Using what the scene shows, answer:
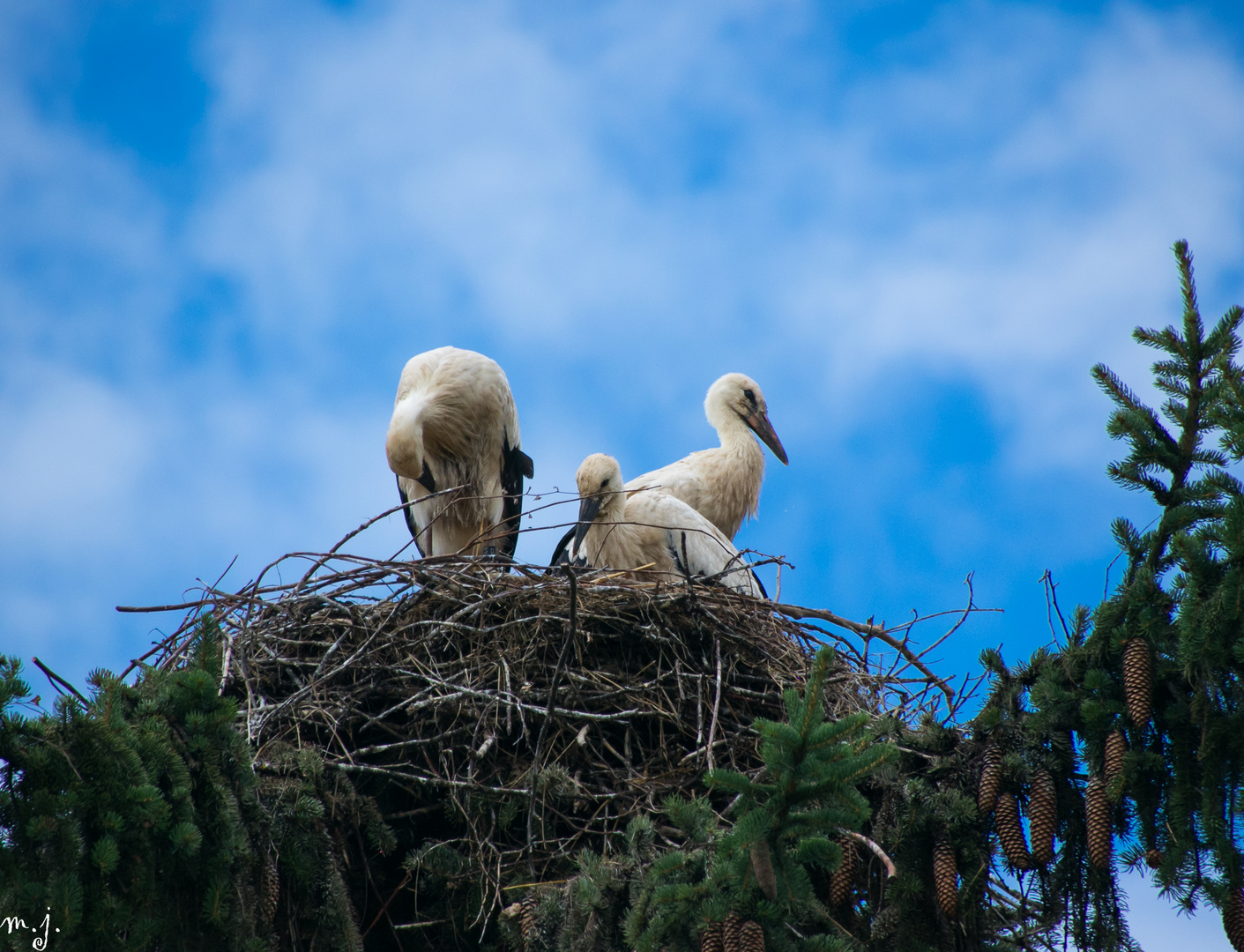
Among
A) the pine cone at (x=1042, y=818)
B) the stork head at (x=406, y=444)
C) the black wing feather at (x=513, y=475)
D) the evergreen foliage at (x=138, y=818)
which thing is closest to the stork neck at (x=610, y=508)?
the stork head at (x=406, y=444)

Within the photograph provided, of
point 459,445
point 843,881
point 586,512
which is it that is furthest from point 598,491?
point 843,881

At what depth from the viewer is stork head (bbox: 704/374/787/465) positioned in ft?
24.0

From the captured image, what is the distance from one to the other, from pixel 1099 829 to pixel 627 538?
3298 mm

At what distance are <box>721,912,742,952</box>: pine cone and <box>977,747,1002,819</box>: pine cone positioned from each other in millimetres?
698

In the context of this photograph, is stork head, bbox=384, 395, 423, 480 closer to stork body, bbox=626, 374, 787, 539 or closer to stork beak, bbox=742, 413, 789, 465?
stork body, bbox=626, 374, 787, 539

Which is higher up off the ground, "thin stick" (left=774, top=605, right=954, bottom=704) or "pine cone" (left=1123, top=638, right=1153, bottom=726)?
"thin stick" (left=774, top=605, right=954, bottom=704)

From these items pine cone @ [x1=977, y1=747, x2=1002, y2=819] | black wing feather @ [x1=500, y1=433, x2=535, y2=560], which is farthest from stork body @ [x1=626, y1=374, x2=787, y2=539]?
pine cone @ [x1=977, y1=747, x2=1002, y2=819]

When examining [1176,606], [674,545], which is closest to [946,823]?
[1176,606]

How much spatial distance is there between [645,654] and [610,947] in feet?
5.00

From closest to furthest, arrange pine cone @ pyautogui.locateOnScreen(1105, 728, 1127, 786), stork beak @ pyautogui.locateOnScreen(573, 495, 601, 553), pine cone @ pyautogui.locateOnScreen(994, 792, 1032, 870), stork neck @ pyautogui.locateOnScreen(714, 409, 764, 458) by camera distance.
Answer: pine cone @ pyautogui.locateOnScreen(1105, 728, 1127, 786), pine cone @ pyautogui.locateOnScreen(994, 792, 1032, 870), stork beak @ pyautogui.locateOnScreen(573, 495, 601, 553), stork neck @ pyautogui.locateOnScreen(714, 409, 764, 458)

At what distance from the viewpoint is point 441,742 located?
3701 mm

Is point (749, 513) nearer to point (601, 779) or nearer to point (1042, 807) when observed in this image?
point (601, 779)

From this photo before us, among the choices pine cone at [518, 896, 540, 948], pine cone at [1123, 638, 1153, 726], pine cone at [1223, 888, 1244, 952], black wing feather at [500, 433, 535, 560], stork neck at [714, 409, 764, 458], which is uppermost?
stork neck at [714, 409, 764, 458]

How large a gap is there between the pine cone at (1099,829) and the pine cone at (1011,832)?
141 millimetres
